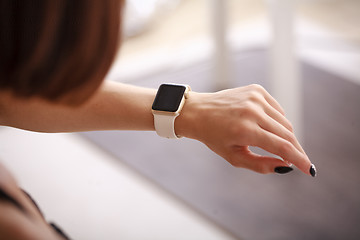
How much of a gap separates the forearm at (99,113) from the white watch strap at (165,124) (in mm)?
15

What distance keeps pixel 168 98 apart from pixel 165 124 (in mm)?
29

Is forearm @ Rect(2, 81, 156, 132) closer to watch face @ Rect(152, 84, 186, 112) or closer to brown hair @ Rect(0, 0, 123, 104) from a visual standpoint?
watch face @ Rect(152, 84, 186, 112)

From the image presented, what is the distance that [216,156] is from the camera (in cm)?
104

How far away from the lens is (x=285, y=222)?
885 millimetres

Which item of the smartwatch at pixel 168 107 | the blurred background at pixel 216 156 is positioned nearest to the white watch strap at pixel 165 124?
the smartwatch at pixel 168 107

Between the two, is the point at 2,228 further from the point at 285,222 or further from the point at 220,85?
the point at 220,85

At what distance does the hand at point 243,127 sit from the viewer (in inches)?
17.0

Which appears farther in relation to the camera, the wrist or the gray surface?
the gray surface

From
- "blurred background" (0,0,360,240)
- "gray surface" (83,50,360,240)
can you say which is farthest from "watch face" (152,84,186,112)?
"gray surface" (83,50,360,240)

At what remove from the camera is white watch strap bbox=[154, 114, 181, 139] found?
0.49 m

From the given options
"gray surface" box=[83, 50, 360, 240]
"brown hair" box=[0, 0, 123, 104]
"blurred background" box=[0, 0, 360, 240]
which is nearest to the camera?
"brown hair" box=[0, 0, 123, 104]

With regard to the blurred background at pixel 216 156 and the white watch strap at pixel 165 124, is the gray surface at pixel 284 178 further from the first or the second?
the white watch strap at pixel 165 124

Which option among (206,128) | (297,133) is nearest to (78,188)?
(206,128)

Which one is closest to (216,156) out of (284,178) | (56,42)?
(284,178)
